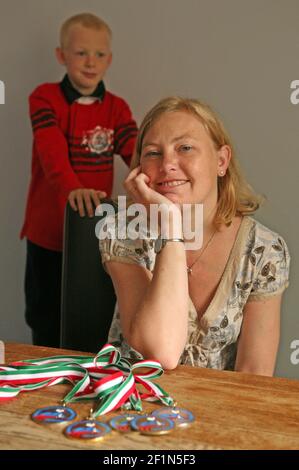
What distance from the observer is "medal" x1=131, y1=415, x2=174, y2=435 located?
82cm

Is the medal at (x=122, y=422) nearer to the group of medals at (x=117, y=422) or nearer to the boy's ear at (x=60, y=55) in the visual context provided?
the group of medals at (x=117, y=422)

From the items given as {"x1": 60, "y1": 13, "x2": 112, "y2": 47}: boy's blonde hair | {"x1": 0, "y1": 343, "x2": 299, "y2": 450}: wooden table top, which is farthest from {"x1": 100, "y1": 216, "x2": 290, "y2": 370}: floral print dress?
{"x1": 60, "y1": 13, "x2": 112, "y2": 47}: boy's blonde hair

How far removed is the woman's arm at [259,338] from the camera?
1410 mm

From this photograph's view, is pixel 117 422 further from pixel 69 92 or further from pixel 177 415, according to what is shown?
pixel 69 92

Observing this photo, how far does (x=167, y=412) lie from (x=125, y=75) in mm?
2046

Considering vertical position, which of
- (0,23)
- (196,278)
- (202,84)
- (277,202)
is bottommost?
(196,278)

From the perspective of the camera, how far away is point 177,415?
2.87 ft

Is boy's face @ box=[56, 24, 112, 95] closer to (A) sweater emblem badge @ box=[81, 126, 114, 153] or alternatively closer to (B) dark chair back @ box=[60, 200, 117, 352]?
(A) sweater emblem badge @ box=[81, 126, 114, 153]

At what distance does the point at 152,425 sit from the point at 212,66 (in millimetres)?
2001

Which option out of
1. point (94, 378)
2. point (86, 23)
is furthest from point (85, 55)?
point (94, 378)

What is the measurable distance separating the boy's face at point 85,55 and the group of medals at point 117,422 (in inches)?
69.9

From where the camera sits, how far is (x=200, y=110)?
1.58 meters
